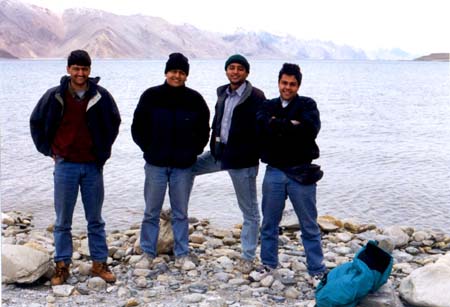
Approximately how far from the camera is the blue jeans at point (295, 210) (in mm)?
6414

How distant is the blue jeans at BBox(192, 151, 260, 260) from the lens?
22.1 ft

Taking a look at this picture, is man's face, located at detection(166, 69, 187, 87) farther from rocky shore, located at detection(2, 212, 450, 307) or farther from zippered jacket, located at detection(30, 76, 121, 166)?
rocky shore, located at detection(2, 212, 450, 307)

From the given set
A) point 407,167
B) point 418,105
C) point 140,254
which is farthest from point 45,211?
point 418,105

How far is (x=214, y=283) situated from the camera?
6.68m

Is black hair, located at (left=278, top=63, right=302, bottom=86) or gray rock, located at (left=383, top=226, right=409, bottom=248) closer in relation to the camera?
black hair, located at (left=278, top=63, right=302, bottom=86)

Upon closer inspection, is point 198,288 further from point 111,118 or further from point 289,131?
point 111,118

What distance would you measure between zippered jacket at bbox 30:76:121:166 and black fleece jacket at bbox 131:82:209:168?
515 millimetres

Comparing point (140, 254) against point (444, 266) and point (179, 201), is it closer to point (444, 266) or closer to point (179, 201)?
point (179, 201)

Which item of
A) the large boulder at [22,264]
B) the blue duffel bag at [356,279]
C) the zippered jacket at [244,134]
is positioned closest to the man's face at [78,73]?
the zippered jacket at [244,134]

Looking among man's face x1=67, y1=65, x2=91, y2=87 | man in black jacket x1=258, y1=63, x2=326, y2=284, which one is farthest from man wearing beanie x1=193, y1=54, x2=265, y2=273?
man's face x1=67, y1=65, x2=91, y2=87

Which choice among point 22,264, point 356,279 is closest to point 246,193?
point 356,279

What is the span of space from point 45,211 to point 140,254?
6143 mm

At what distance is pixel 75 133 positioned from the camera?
6.23 metres

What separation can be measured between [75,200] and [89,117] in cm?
98
